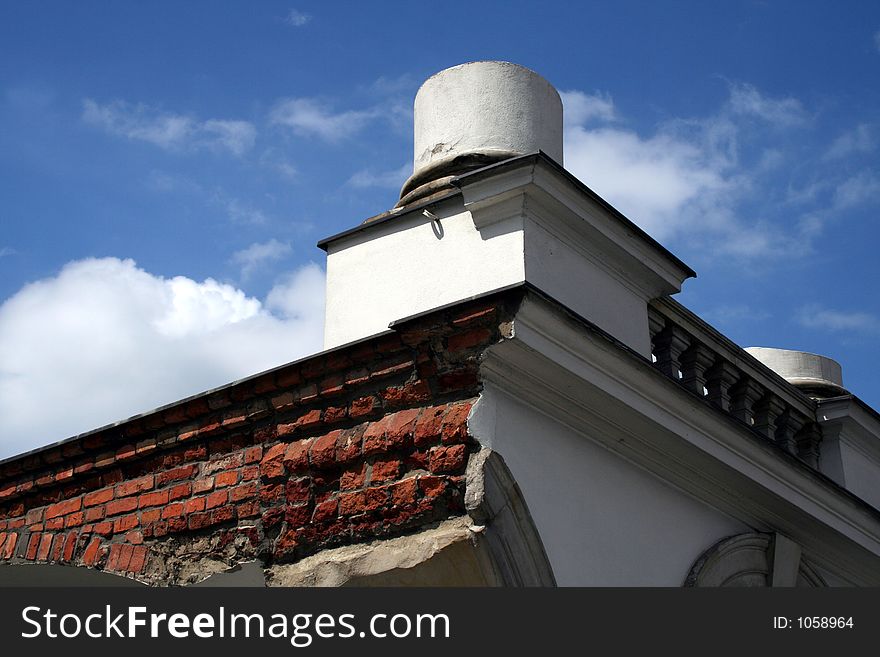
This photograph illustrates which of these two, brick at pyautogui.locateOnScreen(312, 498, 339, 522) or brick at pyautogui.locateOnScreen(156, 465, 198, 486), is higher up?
brick at pyautogui.locateOnScreen(156, 465, 198, 486)

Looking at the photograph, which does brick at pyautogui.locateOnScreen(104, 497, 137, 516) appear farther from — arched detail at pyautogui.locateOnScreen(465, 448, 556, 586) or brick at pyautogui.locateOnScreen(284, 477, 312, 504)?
arched detail at pyautogui.locateOnScreen(465, 448, 556, 586)

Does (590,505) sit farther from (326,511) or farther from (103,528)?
(103,528)

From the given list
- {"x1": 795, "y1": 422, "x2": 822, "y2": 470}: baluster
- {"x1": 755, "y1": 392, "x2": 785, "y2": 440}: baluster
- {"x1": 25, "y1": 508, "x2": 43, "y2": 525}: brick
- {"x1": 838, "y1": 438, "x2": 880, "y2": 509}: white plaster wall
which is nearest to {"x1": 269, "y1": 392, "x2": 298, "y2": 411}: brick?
{"x1": 25, "y1": 508, "x2": 43, "y2": 525}: brick

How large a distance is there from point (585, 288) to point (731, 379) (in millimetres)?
1441

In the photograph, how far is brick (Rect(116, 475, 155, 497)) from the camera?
226 inches

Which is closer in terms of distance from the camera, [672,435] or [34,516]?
[672,435]

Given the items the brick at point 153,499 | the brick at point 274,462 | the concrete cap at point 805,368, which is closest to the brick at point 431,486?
the brick at point 274,462

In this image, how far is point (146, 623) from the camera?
4.46 m

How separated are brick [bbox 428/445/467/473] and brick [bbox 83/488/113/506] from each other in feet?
6.23

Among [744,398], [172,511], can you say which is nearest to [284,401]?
[172,511]

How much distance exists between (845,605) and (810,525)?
1.45 m

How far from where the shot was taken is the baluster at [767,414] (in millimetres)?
6828

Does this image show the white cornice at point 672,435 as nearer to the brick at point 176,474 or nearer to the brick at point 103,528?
the brick at point 176,474

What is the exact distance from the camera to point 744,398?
21.9ft
